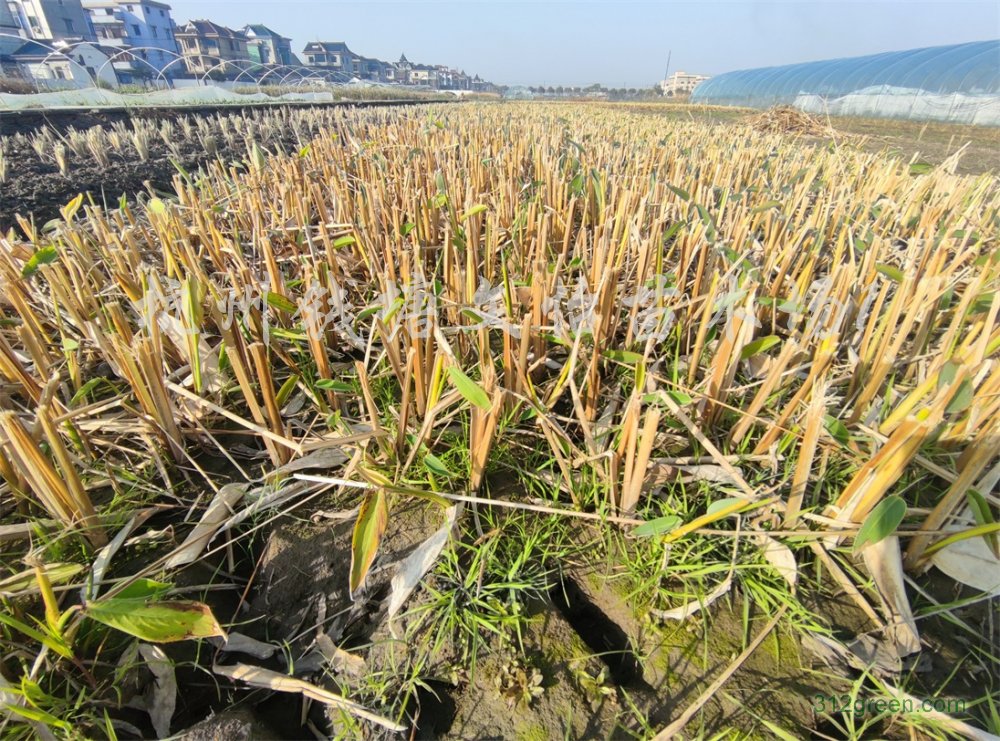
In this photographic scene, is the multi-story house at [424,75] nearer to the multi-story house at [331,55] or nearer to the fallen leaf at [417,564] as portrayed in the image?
the multi-story house at [331,55]

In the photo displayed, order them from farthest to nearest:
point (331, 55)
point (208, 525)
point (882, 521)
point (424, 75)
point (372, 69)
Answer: point (424, 75) < point (372, 69) < point (331, 55) < point (208, 525) < point (882, 521)

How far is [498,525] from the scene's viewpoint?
84cm

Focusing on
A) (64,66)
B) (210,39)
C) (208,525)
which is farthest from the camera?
(210,39)

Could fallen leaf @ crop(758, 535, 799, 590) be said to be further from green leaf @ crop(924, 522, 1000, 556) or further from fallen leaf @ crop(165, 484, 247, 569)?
fallen leaf @ crop(165, 484, 247, 569)

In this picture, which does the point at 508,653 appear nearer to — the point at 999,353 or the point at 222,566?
the point at 222,566

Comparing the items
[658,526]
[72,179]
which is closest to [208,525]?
[658,526]

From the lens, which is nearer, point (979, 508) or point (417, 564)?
point (979, 508)

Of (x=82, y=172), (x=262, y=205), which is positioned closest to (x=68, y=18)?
(x=82, y=172)

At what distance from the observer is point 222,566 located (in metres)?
0.80

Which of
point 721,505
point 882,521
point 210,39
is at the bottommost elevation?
point 721,505

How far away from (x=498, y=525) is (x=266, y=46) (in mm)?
51529

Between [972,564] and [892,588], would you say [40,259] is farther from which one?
[972,564]

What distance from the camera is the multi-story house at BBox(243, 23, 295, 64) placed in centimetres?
3741

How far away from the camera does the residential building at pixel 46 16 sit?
3366 cm
